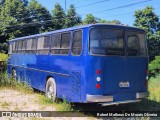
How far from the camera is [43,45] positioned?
42.4 feet

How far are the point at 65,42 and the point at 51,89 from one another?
206 cm

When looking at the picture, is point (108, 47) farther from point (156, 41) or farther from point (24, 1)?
point (24, 1)

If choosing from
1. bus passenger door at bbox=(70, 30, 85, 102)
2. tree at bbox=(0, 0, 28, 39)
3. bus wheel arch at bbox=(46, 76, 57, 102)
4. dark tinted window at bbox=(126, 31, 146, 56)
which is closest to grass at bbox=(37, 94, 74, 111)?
bus wheel arch at bbox=(46, 76, 57, 102)

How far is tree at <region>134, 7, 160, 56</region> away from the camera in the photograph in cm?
3903

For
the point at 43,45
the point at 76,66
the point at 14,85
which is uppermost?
the point at 43,45

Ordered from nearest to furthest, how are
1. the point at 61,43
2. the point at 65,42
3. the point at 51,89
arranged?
the point at 65,42, the point at 61,43, the point at 51,89

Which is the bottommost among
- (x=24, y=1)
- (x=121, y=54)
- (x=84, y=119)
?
(x=84, y=119)

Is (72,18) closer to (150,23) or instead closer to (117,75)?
(150,23)

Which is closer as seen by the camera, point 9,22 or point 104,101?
point 104,101

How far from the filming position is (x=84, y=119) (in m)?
9.34

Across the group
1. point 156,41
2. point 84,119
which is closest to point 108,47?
point 84,119

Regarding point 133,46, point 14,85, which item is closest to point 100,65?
point 133,46

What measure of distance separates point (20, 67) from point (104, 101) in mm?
8204

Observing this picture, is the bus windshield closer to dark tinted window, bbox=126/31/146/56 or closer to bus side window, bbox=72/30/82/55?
dark tinted window, bbox=126/31/146/56
